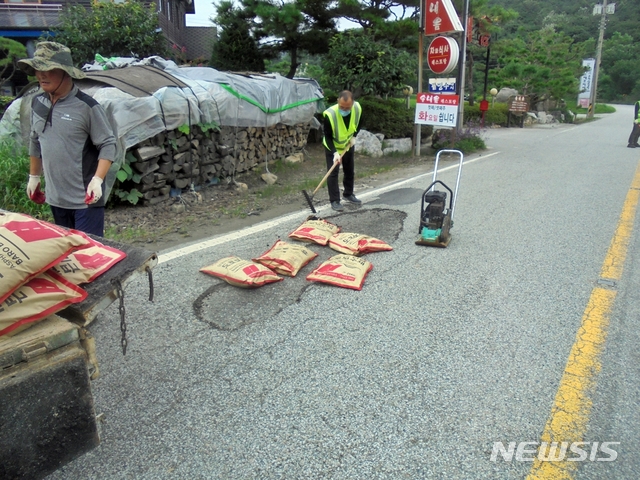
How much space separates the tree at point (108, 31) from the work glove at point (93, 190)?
984 centimetres

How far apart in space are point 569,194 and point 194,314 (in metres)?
6.17

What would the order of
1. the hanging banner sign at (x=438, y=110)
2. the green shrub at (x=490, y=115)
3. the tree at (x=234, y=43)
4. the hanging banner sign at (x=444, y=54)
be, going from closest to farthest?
the hanging banner sign at (x=438, y=110), the hanging banner sign at (x=444, y=54), the tree at (x=234, y=43), the green shrub at (x=490, y=115)

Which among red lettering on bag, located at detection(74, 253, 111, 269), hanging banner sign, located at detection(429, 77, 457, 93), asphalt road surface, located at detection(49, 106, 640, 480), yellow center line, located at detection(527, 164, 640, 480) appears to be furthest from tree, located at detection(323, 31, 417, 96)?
red lettering on bag, located at detection(74, 253, 111, 269)

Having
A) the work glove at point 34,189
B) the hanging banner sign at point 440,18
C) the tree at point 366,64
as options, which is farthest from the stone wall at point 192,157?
the hanging banner sign at point 440,18

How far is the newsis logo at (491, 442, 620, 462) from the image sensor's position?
2066 mm

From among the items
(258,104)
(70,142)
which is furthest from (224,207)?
(70,142)

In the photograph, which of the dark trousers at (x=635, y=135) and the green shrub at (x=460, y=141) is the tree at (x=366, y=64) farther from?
the dark trousers at (x=635, y=135)

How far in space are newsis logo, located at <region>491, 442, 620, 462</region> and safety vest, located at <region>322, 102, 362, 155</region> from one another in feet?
16.1

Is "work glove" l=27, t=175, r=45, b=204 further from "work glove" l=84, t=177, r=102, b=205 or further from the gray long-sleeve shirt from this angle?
"work glove" l=84, t=177, r=102, b=205

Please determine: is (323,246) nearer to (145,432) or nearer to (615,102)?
(145,432)

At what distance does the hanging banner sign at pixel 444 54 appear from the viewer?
10703mm

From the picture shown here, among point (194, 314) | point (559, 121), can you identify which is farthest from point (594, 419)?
point (559, 121)

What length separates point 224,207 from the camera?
21.9 ft

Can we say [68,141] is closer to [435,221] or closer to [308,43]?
[435,221]
